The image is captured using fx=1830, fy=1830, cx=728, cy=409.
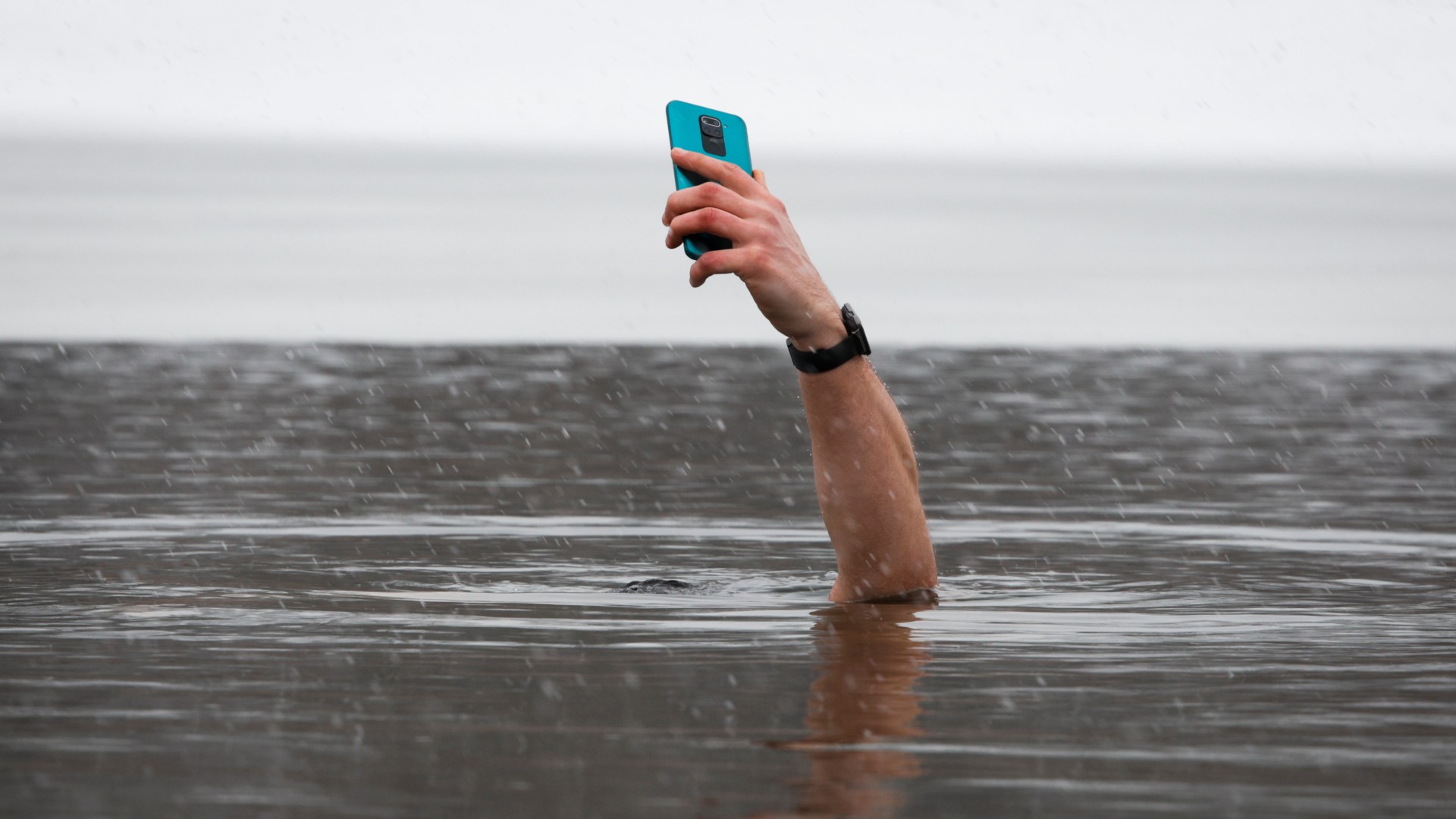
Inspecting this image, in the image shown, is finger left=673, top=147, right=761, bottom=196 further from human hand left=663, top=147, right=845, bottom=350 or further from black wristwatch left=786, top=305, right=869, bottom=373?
black wristwatch left=786, top=305, right=869, bottom=373

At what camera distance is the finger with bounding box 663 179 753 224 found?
3.76m

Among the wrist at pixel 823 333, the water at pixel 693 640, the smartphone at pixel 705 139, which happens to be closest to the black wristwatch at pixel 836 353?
the wrist at pixel 823 333

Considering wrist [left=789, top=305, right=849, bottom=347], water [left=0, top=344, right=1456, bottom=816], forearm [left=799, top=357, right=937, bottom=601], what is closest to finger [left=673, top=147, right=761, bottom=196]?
wrist [left=789, top=305, right=849, bottom=347]

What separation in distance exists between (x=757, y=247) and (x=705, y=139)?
402 mm

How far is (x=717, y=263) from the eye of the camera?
12.1ft

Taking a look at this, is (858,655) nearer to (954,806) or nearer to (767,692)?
(767,692)

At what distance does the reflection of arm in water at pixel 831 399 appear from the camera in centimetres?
382

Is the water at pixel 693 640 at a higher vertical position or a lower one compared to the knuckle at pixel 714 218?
lower

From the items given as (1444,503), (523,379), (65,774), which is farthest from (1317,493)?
(523,379)

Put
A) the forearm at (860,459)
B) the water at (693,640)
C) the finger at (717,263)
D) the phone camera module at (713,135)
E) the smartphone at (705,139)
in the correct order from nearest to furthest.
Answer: the water at (693,640)
the finger at (717,263)
the smartphone at (705,139)
the phone camera module at (713,135)
the forearm at (860,459)

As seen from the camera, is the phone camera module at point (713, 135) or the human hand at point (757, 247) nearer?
the human hand at point (757, 247)

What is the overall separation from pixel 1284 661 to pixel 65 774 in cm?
263

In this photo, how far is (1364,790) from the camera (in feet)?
9.70

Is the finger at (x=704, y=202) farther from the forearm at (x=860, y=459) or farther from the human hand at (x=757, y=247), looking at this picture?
the forearm at (x=860, y=459)
